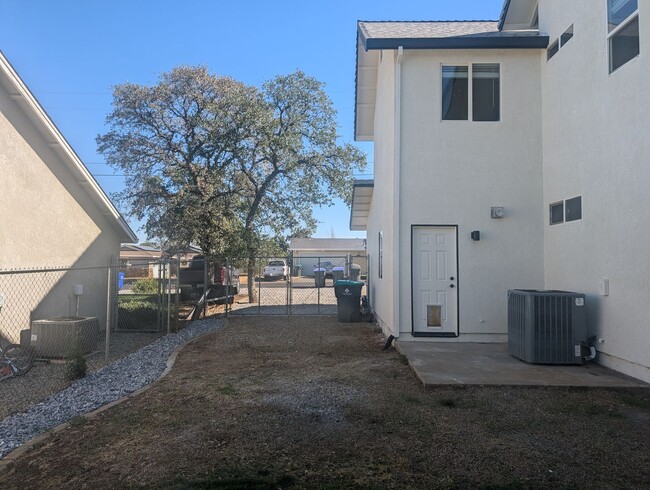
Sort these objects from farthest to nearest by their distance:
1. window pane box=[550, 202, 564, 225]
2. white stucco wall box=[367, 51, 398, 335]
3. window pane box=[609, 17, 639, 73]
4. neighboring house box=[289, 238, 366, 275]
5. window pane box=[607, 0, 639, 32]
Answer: neighboring house box=[289, 238, 366, 275]
white stucco wall box=[367, 51, 398, 335]
window pane box=[550, 202, 564, 225]
window pane box=[607, 0, 639, 32]
window pane box=[609, 17, 639, 73]

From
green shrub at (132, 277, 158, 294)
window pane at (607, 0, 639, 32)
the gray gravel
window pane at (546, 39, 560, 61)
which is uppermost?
window pane at (546, 39, 560, 61)

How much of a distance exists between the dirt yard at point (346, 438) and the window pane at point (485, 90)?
548 centimetres

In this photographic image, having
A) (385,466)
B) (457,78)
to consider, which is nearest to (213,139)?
(457,78)

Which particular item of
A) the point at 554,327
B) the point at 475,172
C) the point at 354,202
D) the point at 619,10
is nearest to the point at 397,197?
the point at 475,172

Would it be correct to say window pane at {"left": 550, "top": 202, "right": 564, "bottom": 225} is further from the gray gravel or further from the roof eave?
the gray gravel

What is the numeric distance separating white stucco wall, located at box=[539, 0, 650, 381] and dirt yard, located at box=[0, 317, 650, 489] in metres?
1.25

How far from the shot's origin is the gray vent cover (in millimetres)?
6758

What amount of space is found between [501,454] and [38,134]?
10.2 metres

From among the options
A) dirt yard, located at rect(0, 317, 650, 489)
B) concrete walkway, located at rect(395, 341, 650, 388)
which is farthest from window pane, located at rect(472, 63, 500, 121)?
dirt yard, located at rect(0, 317, 650, 489)

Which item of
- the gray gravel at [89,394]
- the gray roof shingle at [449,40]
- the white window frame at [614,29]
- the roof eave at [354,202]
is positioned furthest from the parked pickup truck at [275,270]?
the white window frame at [614,29]

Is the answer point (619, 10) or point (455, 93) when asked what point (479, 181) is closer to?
point (455, 93)

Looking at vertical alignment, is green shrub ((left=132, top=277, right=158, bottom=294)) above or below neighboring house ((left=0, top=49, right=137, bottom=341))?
below

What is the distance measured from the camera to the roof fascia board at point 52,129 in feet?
27.4

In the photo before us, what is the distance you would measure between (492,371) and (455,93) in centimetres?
542
